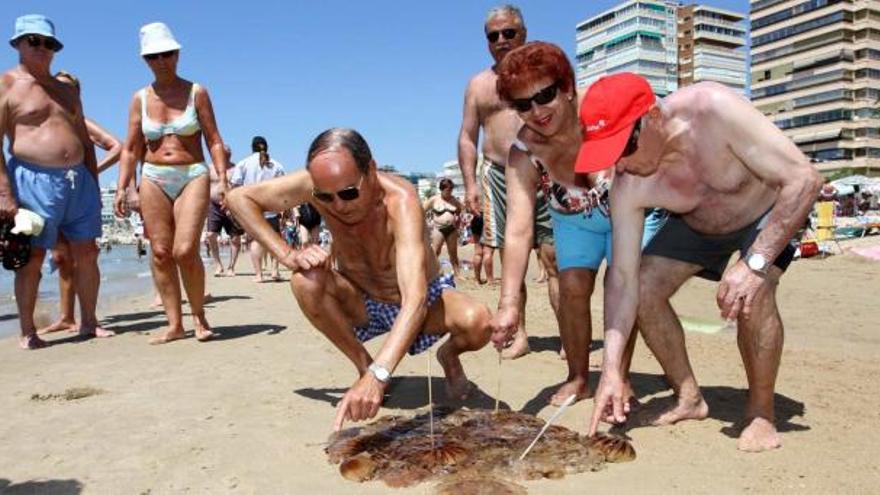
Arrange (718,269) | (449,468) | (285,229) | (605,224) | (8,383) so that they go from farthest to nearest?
(285,229)
(8,383)
(605,224)
(718,269)
(449,468)

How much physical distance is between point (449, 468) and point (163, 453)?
1236 millimetres

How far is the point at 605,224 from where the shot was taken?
3535 mm

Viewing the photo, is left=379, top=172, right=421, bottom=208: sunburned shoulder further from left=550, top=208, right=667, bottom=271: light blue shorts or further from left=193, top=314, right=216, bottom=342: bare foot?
left=193, top=314, right=216, bottom=342: bare foot

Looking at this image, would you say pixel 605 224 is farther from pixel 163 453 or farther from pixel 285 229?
pixel 285 229

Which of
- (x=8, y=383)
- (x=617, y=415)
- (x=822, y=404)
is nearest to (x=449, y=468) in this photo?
(x=617, y=415)

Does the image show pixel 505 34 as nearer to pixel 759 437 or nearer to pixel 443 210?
pixel 759 437

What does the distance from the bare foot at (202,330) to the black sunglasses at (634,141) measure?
394 centimetres

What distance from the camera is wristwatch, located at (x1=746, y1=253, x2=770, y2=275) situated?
2.63 meters

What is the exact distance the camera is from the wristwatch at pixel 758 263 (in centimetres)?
263

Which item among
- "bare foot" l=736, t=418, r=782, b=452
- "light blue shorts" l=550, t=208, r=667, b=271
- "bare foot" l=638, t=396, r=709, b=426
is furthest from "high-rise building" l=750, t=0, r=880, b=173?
"bare foot" l=736, t=418, r=782, b=452

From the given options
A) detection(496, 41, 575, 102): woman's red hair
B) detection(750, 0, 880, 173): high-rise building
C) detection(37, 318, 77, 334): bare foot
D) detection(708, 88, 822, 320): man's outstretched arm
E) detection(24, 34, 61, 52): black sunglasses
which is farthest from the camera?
detection(750, 0, 880, 173): high-rise building

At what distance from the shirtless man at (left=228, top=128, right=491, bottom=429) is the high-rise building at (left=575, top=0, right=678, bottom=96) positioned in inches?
3809

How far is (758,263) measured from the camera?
8.63 feet

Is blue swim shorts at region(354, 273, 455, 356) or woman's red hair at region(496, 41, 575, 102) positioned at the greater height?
woman's red hair at region(496, 41, 575, 102)
